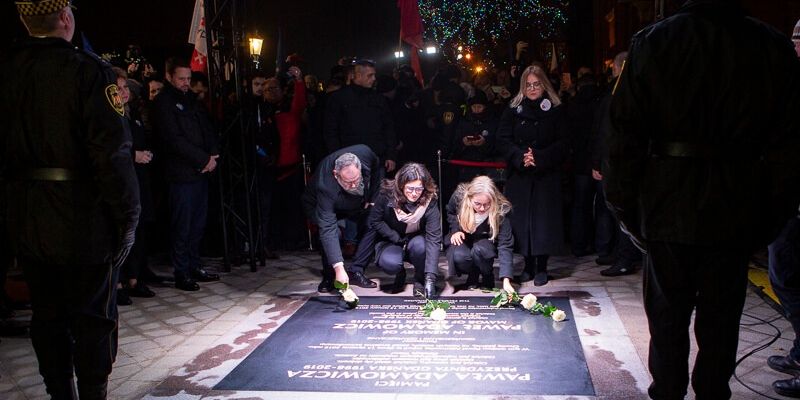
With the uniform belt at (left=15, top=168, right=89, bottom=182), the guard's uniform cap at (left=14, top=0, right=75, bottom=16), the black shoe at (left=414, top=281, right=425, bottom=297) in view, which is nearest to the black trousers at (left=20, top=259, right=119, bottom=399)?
the uniform belt at (left=15, top=168, right=89, bottom=182)

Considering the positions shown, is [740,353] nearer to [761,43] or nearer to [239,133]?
[761,43]

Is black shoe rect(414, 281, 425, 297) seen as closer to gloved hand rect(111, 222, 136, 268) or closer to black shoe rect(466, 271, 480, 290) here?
black shoe rect(466, 271, 480, 290)

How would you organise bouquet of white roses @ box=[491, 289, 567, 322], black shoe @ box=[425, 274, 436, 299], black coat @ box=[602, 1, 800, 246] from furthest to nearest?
black shoe @ box=[425, 274, 436, 299]
bouquet of white roses @ box=[491, 289, 567, 322]
black coat @ box=[602, 1, 800, 246]

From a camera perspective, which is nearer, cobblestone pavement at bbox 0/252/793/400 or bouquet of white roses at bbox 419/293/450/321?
cobblestone pavement at bbox 0/252/793/400

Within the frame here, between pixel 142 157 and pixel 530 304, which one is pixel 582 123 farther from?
pixel 142 157

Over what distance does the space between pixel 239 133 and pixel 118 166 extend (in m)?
4.74

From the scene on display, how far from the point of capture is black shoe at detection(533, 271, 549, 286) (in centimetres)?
672

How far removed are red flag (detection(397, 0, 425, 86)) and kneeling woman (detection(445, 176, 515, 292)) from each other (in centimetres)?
541

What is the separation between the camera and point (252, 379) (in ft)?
14.2

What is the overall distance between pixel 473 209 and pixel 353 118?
2141 millimetres

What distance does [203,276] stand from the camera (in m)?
7.35

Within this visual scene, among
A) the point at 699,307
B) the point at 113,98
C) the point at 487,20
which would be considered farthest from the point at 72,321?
the point at 487,20

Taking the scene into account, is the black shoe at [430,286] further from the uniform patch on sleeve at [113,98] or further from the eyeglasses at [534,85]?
the uniform patch on sleeve at [113,98]

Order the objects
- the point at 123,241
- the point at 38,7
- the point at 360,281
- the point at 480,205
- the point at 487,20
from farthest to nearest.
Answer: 1. the point at 487,20
2. the point at 360,281
3. the point at 480,205
4. the point at 123,241
5. the point at 38,7
